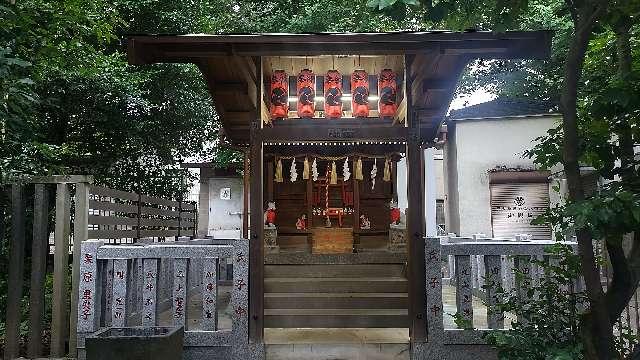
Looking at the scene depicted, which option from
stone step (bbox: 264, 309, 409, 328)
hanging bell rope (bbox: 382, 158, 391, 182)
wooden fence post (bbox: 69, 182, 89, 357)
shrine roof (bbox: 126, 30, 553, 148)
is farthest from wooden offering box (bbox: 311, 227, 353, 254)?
wooden fence post (bbox: 69, 182, 89, 357)

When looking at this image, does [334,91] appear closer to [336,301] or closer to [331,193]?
[336,301]

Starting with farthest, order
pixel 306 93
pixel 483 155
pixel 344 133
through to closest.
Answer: pixel 483 155
pixel 306 93
pixel 344 133

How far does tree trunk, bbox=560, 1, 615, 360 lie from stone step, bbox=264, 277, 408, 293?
440cm

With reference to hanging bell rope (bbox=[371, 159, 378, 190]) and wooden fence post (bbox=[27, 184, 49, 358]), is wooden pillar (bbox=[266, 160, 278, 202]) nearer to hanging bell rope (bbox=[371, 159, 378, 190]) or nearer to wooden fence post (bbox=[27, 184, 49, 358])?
hanging bell rope (bbox=[371, 159, 378, 190])

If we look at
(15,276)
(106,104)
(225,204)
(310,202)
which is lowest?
(15,276)

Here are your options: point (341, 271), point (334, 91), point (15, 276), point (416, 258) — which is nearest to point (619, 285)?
point (416, 258)

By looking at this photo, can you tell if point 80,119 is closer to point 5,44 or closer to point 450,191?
point 5,44

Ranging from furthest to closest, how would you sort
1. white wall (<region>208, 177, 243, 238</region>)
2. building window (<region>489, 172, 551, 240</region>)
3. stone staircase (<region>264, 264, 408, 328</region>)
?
white wall (<region>208, 177, 243, 238</region>), building window (<region>489, 172, 551, 240</region>), stone staircase (<region>264, 264, 408, 328</region>)

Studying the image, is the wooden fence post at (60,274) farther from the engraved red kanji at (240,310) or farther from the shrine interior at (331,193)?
the shrine interior at (331,193)

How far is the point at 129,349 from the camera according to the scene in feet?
17.1

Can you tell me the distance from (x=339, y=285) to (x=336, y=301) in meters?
0.44

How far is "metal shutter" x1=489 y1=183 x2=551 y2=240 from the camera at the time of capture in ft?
61.3

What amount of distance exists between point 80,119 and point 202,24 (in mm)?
4875

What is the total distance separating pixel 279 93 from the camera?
29.6 feet
